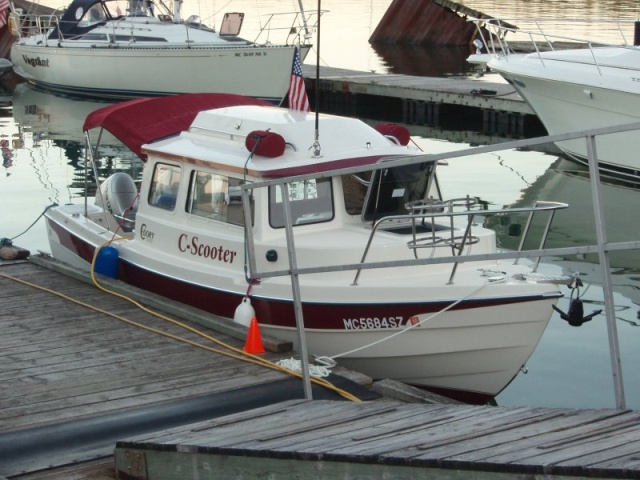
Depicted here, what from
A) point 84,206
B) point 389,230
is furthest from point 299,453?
point 84,206

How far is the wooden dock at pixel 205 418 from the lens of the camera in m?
5.17

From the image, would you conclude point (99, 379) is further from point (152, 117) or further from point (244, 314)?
point (152, 117)

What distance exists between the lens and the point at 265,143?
990 cm

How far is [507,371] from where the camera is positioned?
9.09 meters

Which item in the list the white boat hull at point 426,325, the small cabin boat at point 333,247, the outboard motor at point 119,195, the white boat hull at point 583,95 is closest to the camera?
the white boat hull at point 426,325

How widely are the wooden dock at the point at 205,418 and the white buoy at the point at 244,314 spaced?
128 millimetres

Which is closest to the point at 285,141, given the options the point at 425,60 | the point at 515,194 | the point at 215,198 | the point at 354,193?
the point at 354,193

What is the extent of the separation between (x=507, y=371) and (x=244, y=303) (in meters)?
2.32

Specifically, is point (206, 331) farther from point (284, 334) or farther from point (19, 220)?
point (19, 220)

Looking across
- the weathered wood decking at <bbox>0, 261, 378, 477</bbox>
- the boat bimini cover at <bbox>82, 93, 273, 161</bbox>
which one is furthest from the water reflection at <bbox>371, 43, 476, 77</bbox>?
the weathered wood decking at <bbox>0, 261, 378, 477</bbox>

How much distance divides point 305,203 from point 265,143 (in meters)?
0.63

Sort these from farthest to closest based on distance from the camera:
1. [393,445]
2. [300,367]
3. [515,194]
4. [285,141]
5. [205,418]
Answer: [515,194] < [285,141] < [300,367] < [205,418] < [393,445]

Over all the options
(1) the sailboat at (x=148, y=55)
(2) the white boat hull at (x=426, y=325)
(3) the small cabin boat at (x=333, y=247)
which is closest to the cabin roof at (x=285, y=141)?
(3) the small cabin boat at (x=333, y=247)

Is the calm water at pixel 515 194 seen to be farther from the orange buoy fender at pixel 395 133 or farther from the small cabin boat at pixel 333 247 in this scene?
the orange buoy fender at pixel 395 133
